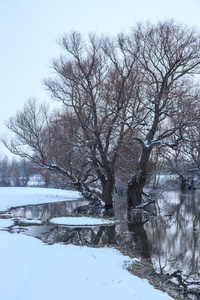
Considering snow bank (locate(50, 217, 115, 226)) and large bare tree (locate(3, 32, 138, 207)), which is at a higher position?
large bare tree (locate(3, 32, 138, 207))

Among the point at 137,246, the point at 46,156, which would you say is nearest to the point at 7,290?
the point at 137,246

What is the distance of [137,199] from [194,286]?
14243 millimetres

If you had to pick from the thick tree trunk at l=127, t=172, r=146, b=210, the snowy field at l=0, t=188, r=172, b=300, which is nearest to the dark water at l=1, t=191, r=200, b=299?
the snowy field at l=0, t=188, r=172, b=300

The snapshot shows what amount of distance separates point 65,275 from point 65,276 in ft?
0.22

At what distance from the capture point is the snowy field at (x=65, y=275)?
16.4ft

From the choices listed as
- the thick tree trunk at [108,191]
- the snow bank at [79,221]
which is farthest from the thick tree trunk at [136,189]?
the snow bank at [79,221]

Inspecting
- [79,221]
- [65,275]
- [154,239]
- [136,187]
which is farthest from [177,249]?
[136,187]

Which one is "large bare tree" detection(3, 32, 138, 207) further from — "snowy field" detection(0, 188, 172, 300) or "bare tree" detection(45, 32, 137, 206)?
"snowy field" detection(0, 188, 172, 300)

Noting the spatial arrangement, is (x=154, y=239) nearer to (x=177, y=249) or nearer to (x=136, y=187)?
(x=177, y=249)

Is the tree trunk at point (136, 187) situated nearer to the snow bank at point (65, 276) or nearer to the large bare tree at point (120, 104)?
the large bare tree at point (120, 104)

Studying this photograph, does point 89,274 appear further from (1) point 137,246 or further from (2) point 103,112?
(2) point 103,112

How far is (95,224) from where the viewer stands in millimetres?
14438

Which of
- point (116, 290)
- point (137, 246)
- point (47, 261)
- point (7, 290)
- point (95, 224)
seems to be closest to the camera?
point (7, 290)

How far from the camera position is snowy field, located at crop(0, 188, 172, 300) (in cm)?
500
